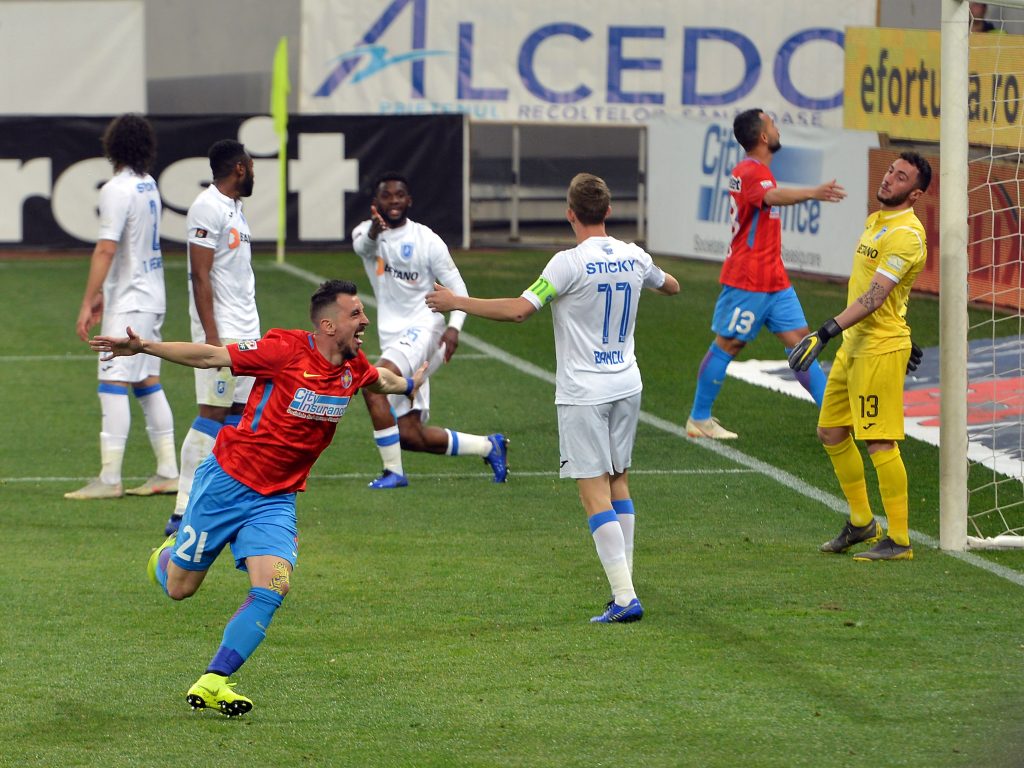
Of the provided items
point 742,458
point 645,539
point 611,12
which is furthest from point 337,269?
point 645,539

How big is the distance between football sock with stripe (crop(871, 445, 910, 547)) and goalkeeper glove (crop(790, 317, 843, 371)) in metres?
0.65

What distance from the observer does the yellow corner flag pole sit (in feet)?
73.6

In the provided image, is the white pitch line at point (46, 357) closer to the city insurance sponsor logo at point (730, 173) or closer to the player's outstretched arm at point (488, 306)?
the city insurance sponsor logo at point (730, 173)

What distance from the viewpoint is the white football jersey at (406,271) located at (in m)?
9.91

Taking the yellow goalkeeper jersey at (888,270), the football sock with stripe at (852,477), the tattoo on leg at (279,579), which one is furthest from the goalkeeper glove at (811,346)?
the tattoo on leg at (279,579)

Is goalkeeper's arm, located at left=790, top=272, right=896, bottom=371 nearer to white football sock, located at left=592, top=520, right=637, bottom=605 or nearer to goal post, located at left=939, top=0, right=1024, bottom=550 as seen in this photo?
goal post, located at left=939, top=0, right=1024, bottom=550

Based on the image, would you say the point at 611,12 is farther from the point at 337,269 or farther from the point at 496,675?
the point at 496,675

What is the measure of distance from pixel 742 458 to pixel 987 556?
8.97ft

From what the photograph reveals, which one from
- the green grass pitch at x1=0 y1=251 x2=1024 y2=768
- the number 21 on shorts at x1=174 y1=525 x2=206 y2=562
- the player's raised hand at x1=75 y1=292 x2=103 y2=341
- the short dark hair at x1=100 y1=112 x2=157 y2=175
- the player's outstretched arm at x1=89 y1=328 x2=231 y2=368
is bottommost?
the green grass pitch at x1=0 y1=251 x2=1024 y2=768

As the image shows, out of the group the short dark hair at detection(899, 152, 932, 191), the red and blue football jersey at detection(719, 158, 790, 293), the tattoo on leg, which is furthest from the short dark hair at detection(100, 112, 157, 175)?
the short dark hair at detection(899, 152, 932, 191)

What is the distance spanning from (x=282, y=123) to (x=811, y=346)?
53.2ft

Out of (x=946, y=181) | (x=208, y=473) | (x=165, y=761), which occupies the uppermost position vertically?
(x=946, y=181)

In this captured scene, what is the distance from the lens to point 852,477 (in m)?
8.20

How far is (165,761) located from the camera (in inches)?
207
